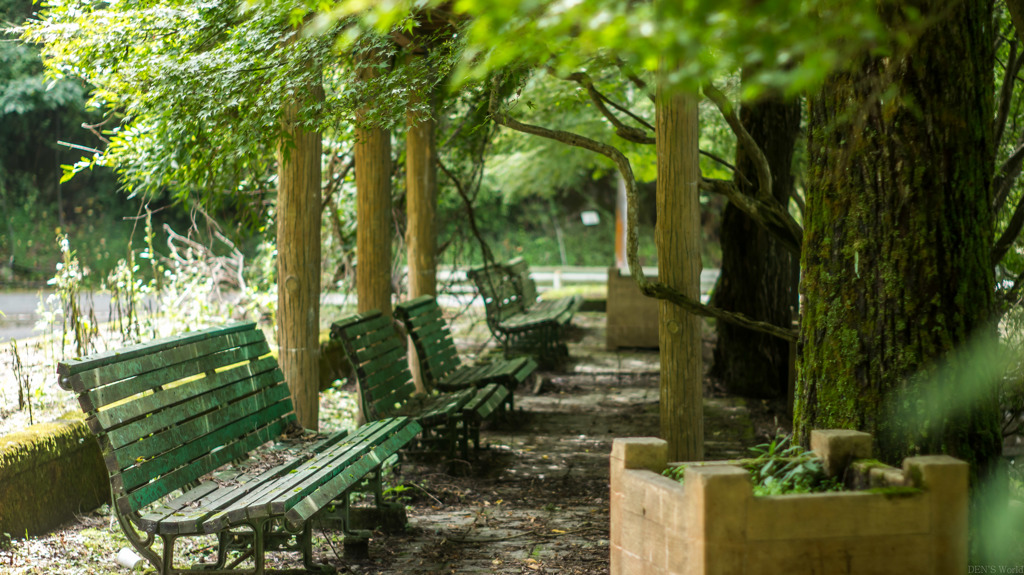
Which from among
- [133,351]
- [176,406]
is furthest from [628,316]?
[133,351]

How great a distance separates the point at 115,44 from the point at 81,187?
78.6 feet

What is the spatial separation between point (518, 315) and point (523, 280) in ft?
3.75

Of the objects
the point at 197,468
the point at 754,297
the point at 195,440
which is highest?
the point at 754,297

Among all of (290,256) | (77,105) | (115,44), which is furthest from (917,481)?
(77,105)

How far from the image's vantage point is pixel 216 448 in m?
3.79

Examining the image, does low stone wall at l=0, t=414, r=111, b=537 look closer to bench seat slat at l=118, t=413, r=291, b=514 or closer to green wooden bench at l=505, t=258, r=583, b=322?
bench seat slat at l=118, t=413, r=291, b=514

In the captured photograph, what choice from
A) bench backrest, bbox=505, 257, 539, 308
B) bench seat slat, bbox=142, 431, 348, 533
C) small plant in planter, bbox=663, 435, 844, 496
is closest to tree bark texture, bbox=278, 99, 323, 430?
bench seat slat, bbox=142, 431, 348, 533

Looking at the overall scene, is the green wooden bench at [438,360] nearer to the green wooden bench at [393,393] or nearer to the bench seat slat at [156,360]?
the green wooden bench at [393,393]

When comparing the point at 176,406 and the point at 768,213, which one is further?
the point at 768,213

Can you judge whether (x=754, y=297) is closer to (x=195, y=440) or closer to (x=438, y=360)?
(x=438, y=360)

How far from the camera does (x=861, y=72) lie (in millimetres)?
2984

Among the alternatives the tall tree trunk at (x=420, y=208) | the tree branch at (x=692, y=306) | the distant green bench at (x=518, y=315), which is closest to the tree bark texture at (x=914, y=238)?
the tree branch at (x=692, y=306)

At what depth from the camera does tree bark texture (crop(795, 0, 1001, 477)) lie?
2.87 metres

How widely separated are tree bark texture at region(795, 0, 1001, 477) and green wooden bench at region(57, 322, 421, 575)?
6.97ft
